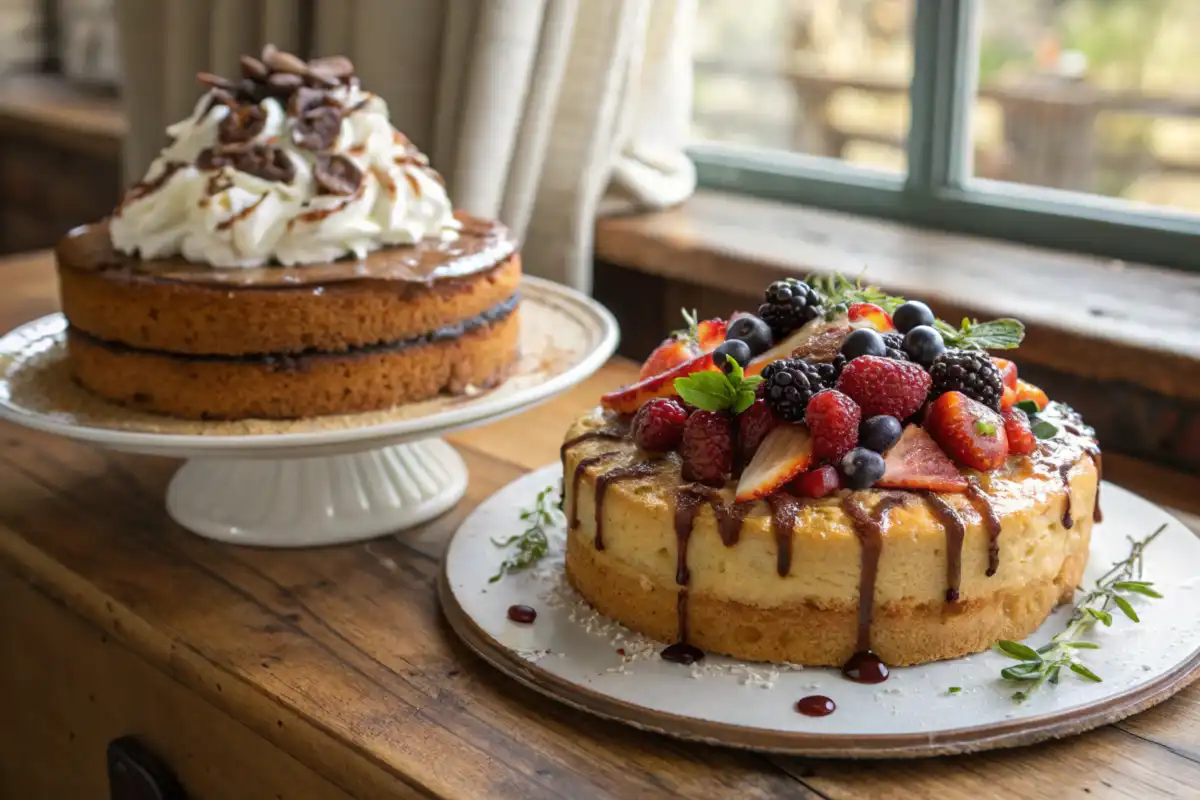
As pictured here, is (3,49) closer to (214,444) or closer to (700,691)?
(214,444)

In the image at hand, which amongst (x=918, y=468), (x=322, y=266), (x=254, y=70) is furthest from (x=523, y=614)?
(x=254, y=70)

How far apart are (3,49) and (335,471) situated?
3.04 m

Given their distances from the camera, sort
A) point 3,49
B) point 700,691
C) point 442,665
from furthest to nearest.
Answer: point 3,49
point 442,665
point 700,691

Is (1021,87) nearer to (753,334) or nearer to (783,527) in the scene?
(753,334)

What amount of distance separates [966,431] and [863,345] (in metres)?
0.11

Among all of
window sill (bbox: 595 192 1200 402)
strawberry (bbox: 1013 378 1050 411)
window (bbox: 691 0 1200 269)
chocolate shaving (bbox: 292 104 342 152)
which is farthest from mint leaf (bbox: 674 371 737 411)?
window (bbox: 691 0 1200 269)

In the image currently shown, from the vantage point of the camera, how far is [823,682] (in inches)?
38.8

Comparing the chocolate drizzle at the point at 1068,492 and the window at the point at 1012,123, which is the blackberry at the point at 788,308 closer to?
the chocolate drizzle at the point at 1068,492

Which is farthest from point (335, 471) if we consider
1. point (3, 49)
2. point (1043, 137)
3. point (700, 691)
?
point (3, 49)

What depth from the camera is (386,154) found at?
4.70ft

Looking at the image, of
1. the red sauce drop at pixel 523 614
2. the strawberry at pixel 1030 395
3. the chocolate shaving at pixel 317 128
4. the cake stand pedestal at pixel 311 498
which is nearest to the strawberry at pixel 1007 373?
the strawberry at pixel 1030 395

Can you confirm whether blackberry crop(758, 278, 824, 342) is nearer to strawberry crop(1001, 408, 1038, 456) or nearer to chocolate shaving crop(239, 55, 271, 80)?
strawberry crop(1001, 408, 1038, 456)

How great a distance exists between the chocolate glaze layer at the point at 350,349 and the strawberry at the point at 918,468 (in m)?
0.51

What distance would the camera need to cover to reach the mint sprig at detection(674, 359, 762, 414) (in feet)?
3.40
